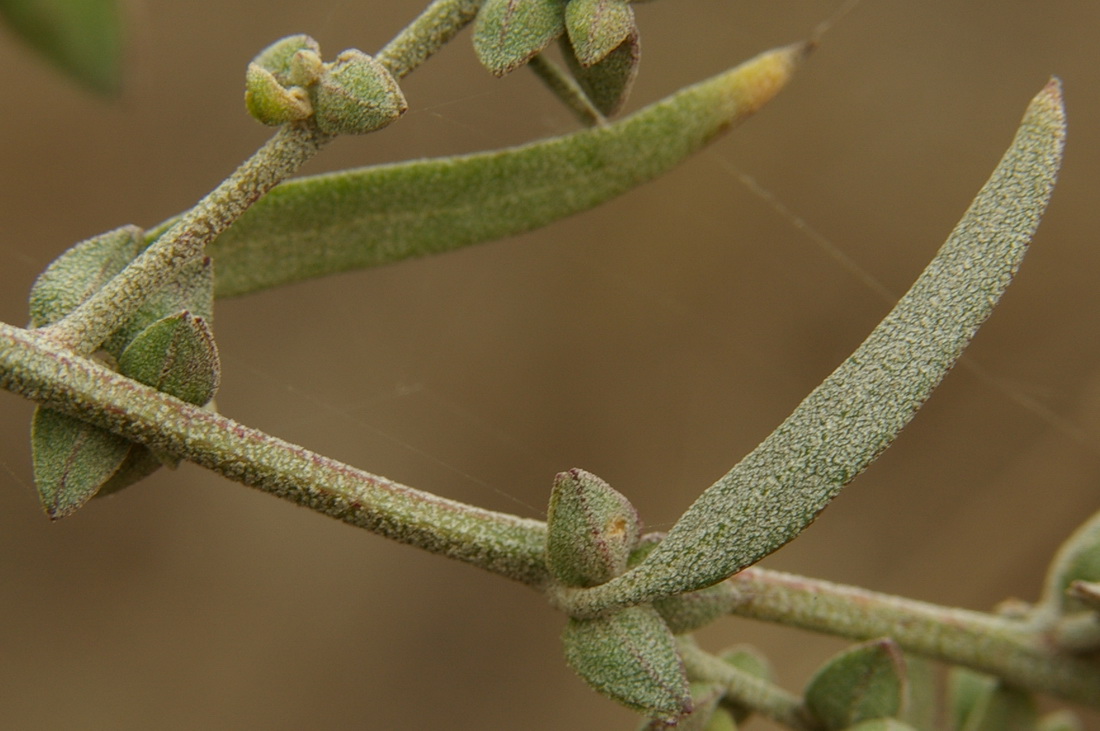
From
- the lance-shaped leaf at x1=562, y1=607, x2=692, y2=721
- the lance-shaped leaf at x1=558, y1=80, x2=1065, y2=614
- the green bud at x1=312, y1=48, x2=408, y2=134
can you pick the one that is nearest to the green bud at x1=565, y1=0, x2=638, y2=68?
the green bud at x1=312, y1=48, x2=408, y2=134

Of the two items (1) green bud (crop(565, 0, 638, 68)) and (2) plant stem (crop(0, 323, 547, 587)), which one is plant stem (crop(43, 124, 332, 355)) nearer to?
(2) plant stem (crop(0, 323, 547, 587))

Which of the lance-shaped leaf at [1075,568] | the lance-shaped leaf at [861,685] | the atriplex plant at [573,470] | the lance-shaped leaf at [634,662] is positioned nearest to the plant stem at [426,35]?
the atriplex plant at [573,470]

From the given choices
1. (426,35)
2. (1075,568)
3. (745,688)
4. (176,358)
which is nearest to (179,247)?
(176,358)

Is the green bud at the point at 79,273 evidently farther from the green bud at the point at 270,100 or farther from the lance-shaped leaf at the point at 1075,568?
the lance-shaped leaf at the point at 1075,568

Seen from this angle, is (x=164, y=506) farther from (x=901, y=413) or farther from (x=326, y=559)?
(x=901, y=413)

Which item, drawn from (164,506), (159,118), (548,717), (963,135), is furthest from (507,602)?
(963,135)

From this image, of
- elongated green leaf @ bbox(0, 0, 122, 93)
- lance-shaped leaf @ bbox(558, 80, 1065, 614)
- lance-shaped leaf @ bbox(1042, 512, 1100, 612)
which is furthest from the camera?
lance-shaped leaf @ bbox(1042, 512, 1100, 612)
